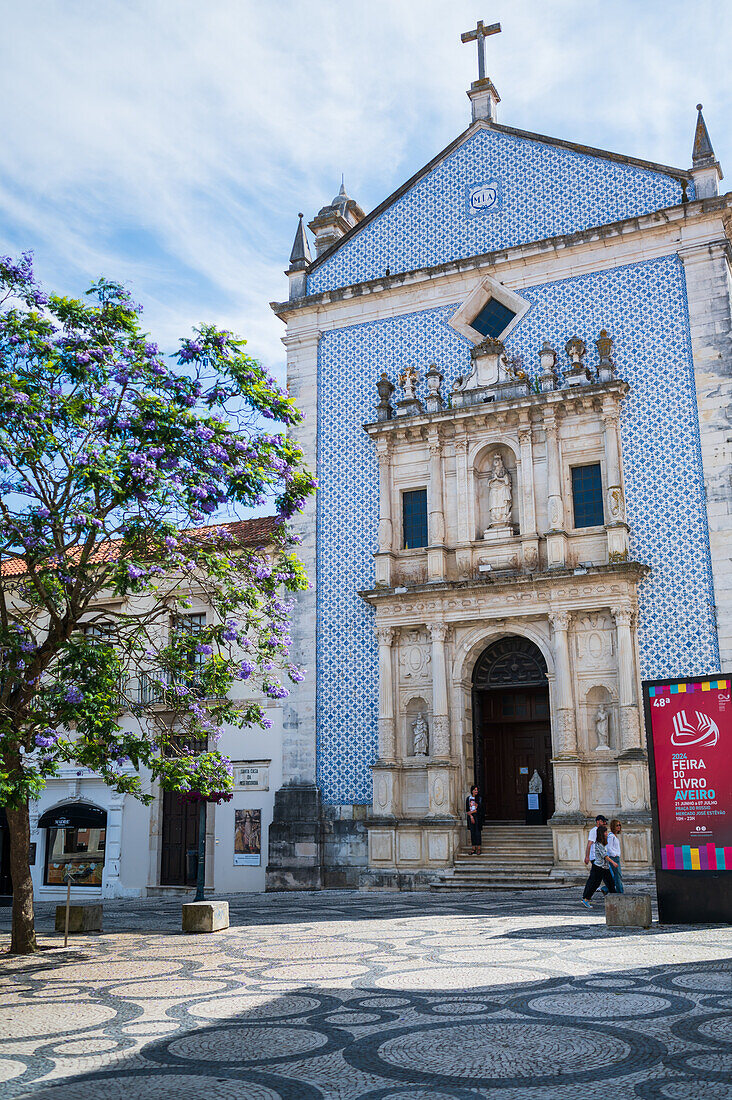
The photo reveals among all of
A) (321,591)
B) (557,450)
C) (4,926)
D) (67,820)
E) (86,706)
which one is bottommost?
(4,926)

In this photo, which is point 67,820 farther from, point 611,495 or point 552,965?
point 552,965

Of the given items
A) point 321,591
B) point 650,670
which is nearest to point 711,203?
point 650,670

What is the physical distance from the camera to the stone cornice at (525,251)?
2053cm

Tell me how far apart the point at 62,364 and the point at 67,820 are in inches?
531

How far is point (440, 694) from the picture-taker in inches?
813

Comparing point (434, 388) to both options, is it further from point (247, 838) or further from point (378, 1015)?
point (378, 1015)

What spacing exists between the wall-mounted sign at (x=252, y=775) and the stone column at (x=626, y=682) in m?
8.05

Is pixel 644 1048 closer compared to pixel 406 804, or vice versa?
pixel 644 1048

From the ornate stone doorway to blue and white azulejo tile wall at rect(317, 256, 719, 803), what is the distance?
241 cm

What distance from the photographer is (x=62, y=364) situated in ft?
38.2

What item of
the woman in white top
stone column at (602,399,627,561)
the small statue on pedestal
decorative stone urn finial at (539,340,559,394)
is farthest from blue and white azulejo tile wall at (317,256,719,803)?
the woman in white top

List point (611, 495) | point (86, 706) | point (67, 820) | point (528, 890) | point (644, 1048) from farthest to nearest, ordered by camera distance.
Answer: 1. point (67, 820)
2. point (611, 495)
3. point (528, 890)
4. point (86, 706)
5. point (644, 1048)

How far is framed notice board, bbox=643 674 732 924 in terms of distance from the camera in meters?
11.9

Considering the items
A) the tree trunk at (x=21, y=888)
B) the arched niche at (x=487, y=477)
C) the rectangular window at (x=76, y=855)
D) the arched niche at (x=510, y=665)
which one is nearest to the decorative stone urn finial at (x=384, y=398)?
the arched niche at (x=487, y=477)
